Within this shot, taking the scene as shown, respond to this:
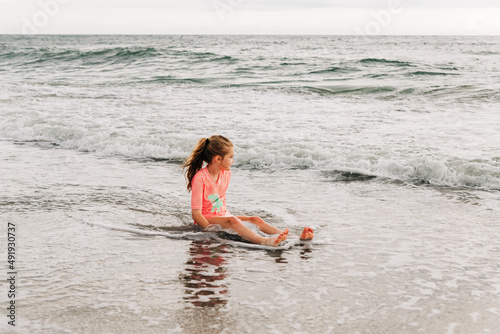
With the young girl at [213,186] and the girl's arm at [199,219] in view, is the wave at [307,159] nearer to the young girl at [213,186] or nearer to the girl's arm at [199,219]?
the young girl at [213,186]

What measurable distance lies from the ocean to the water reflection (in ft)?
0.06

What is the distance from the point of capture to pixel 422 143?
8320mm

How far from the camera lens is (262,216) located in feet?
17.5

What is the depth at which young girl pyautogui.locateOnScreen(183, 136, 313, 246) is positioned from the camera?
468 cm

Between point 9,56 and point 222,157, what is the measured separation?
33663 millimetres

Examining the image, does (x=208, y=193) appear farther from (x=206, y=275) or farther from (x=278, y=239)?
(x=206, y=275)

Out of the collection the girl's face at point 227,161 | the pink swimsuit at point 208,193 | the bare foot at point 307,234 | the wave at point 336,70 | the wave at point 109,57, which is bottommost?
the bare foot at point 307,234

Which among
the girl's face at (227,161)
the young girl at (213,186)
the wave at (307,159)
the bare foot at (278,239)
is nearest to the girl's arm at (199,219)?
the young girl at (213,186)

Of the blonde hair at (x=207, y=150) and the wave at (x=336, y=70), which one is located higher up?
the wave at (x=336, y=70)

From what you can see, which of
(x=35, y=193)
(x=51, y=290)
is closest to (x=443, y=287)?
(x=51, y=290)

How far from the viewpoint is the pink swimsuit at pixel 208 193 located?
15.8 ft

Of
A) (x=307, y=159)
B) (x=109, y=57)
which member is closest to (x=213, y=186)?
(x=307, y=159)

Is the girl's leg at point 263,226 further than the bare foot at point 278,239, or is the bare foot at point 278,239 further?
the girl's leg at point 263,226

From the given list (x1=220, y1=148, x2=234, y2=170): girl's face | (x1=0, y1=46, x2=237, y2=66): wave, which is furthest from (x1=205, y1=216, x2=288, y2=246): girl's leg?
(x1=0, y1=46, x2=237, y2=66): wave
